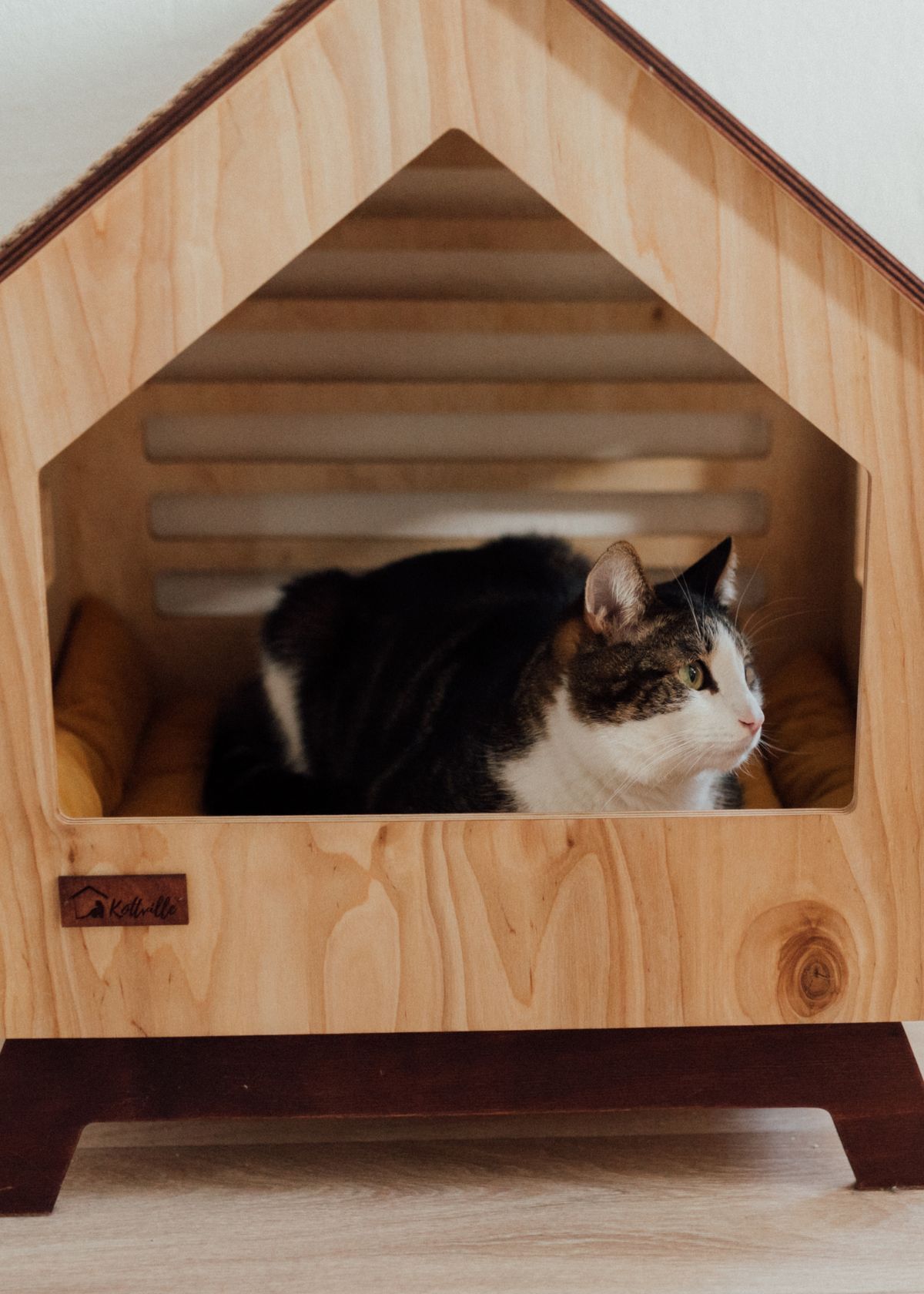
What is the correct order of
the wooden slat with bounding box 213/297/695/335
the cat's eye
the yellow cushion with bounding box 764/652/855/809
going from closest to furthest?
the cat's eye
the yellow cushion with bounding box 764/652/855/809
the wooden slat with bounding box 213/297/695/335

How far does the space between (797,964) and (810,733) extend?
0.40m

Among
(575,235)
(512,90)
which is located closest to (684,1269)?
(512,90)

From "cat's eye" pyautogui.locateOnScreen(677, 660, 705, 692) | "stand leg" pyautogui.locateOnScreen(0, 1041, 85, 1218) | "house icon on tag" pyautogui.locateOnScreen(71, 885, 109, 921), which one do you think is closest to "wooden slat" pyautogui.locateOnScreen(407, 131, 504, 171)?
"cat's eye" pyautogui.locateOnScreen(677, 660, 705, 692)

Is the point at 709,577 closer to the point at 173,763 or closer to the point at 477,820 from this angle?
the point at 477,820

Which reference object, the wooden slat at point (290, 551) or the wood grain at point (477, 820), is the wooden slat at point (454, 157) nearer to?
the wooden slat at point (290, 551)

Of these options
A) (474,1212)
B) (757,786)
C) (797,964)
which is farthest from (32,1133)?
(757,786)

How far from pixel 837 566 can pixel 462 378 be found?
49 centimetres

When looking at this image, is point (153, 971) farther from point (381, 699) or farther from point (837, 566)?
point (837, 566)

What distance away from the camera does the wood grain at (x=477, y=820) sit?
842 millimetres

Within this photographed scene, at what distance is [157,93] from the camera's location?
4.82 feet

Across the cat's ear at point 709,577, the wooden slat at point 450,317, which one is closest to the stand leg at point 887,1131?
the cat's ear at point 709,577

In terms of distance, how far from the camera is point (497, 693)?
1.24 m

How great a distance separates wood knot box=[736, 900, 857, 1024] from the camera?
3.24ft

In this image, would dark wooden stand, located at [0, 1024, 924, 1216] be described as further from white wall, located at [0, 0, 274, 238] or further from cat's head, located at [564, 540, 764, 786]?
white wall, located at [0, 0, 274, 238]
